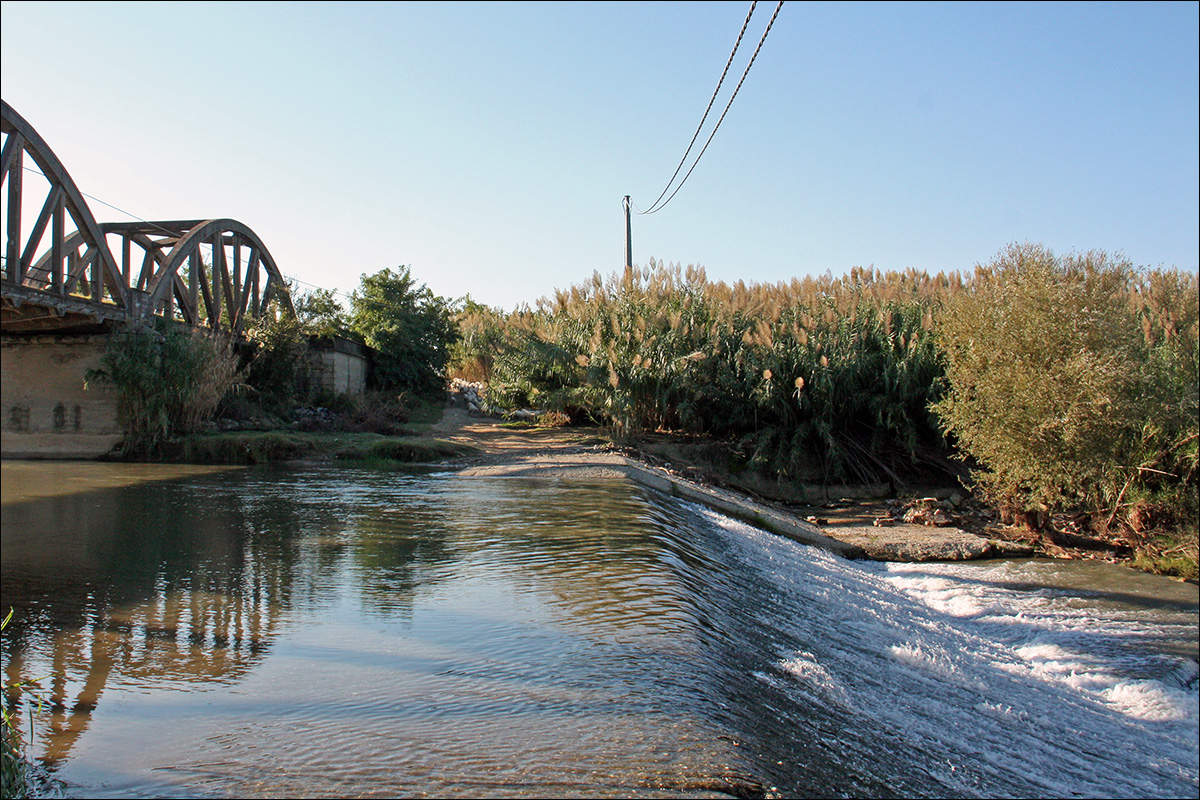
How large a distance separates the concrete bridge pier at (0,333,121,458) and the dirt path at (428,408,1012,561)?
9435mm

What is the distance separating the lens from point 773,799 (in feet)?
10.0

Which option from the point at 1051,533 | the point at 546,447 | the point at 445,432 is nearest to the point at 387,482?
the point at 546,447

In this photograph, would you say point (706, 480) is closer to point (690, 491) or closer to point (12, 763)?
point (690, 491)

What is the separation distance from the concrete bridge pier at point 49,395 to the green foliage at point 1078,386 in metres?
10.4

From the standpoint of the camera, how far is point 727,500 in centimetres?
1249

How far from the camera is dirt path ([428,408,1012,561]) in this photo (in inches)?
434

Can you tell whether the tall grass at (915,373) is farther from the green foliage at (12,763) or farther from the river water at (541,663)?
the green foliage at (12,763)

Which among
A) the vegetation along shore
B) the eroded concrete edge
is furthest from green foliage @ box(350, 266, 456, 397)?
the eroded concrete edge

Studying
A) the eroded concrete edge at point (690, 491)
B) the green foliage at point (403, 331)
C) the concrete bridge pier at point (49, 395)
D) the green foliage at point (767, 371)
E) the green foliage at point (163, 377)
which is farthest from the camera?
the green foliage at point (403, 331)

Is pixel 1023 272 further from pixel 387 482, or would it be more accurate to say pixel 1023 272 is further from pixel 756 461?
pixel 387 482

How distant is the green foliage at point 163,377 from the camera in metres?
3.95

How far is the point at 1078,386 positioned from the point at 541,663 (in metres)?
8.66

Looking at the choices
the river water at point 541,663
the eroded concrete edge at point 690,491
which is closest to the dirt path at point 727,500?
the eroded concrete edge at point 690,491

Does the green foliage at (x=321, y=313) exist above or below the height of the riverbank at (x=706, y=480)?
above
